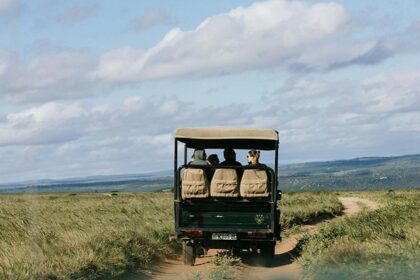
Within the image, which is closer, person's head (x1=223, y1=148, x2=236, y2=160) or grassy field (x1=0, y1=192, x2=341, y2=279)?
grassy field (x1=0, y1=192, x2=341, y2=279)

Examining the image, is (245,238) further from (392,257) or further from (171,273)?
(392,257)

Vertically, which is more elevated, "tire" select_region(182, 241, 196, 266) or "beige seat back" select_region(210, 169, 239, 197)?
"beige seat back" select_region(210, 169, 239, 197)

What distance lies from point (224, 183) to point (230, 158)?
3.64 feet

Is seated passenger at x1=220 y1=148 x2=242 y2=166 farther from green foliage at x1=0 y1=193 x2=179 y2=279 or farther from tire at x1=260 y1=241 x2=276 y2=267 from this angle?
green foliage at x1=0 y1=193 x2=179 y2=279

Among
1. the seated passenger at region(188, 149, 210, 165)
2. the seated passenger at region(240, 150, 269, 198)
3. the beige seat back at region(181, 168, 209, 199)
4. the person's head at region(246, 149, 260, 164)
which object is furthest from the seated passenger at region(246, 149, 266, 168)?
the beige seat back at region(181, 168, 209, 199)

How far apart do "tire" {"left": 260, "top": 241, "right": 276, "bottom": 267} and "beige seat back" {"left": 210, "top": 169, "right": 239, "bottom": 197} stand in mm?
1722

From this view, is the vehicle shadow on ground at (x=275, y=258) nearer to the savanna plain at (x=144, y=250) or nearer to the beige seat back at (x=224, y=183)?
the savanna plain at (x=144, y=250)

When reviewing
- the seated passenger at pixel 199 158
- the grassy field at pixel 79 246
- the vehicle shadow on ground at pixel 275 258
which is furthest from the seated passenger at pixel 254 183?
the grassy field at pixel 79 246

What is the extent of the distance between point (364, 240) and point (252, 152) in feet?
9.83

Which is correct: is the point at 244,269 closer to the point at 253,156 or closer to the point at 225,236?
the point at 225,236

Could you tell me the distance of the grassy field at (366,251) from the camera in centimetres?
1162

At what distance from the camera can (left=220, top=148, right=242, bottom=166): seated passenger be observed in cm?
1612

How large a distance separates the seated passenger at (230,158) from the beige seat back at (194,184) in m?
0.92

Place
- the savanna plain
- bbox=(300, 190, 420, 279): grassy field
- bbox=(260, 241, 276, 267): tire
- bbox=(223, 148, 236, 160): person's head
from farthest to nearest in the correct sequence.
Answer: bbox=(260, 241, 276, 267): tire → bbox=(223, 148, 236, 160): person's head → the savanna plain → bbox=(300, 190, 420, 279): grassy field
